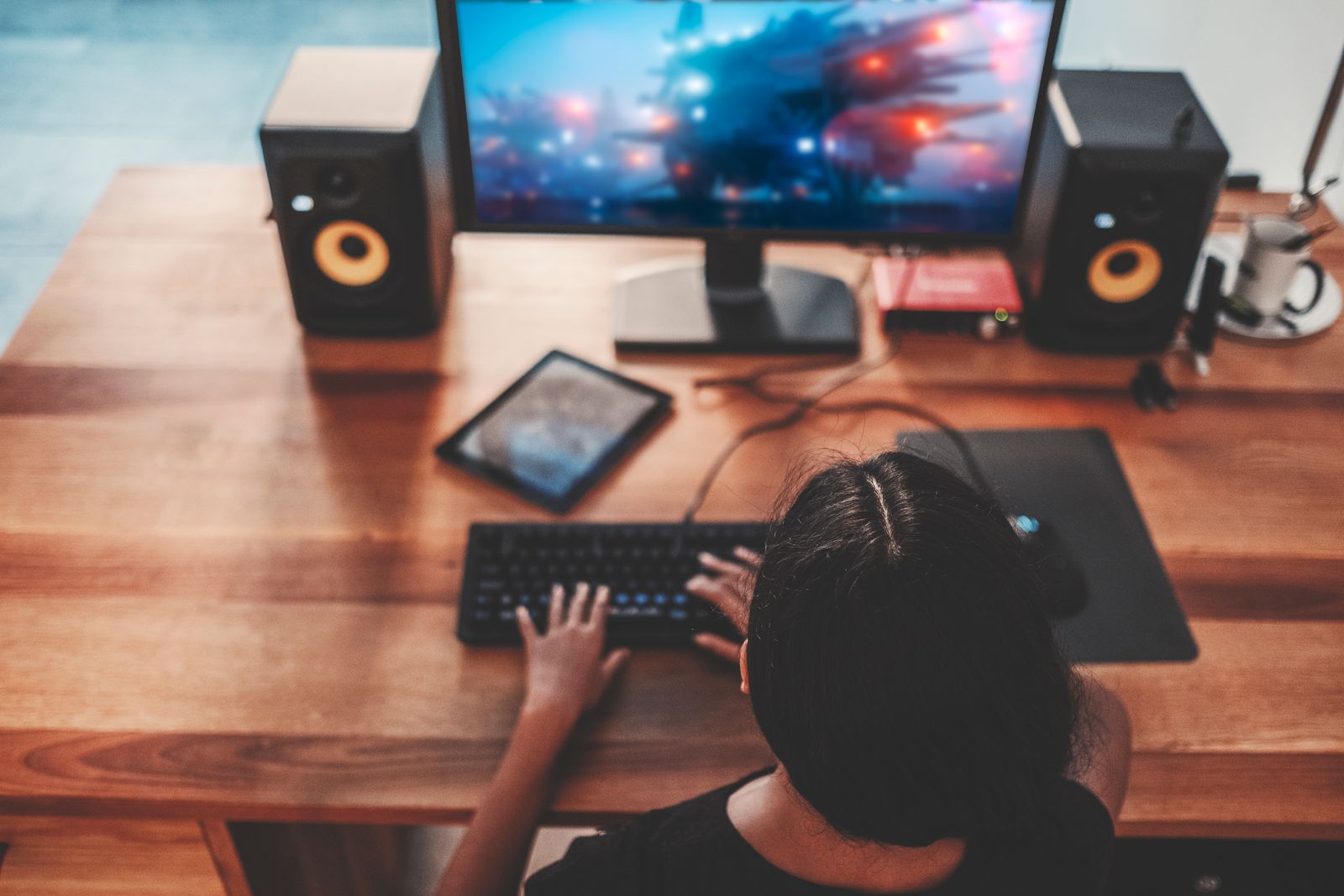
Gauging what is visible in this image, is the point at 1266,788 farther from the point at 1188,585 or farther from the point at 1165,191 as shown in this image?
the point at 1165,191

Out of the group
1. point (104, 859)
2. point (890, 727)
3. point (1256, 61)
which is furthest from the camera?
point (1256, 61)

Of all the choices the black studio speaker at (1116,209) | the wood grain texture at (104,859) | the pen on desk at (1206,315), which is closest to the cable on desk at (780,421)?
the black studio speaker at (1116,209)

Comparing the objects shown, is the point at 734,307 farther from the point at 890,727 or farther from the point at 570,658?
the point at 890,727

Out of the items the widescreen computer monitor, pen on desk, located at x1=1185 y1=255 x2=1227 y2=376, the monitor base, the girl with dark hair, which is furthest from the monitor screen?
the girl with dark hair

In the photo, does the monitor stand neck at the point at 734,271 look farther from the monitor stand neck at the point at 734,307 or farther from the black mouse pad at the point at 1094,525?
the black mouse pad at the point at 1094,525

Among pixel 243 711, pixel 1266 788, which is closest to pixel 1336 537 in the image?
pixel 1266 788

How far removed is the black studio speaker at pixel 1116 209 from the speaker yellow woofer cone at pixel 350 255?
0.73 m

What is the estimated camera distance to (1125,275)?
4.30ft

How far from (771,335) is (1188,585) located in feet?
1.74

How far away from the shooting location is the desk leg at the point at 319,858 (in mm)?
1069

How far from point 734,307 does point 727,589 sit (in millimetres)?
451

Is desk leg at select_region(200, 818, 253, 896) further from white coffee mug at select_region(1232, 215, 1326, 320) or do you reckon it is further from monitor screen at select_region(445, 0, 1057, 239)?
white coffee mug at select_region(1232, 215, 1326, 320)

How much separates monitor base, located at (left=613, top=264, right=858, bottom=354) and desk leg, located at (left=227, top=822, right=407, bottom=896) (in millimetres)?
645

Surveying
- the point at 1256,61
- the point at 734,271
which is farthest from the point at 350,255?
the point at 1256,61
